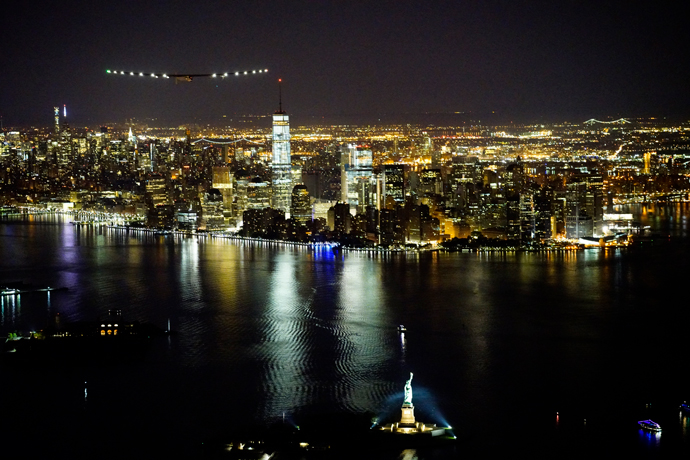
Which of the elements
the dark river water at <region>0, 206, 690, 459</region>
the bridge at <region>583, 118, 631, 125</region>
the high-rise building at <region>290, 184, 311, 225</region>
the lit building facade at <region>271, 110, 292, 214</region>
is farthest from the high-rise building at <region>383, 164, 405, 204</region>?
the bridge at <region>583, 118, 631, 125</region>

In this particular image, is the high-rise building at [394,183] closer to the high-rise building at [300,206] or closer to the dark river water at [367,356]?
the high-rise building at [300,206]

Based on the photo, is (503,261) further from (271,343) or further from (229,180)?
(229,180)

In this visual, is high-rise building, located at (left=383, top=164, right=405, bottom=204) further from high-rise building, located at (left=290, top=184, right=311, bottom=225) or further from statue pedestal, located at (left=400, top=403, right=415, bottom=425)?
statue pedestal, located at (left=400, top=403, right=415, bottom=425)

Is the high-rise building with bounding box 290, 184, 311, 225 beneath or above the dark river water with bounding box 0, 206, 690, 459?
above

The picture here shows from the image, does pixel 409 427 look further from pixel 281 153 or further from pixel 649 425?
pixel 281 153

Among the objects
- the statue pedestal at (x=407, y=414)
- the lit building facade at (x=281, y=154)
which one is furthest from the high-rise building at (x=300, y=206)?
the statue pedestal at (x=407, y=414)

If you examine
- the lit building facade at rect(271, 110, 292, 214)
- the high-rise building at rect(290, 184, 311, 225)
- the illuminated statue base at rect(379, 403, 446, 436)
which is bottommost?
the illuminated statue base at rect(379, 403, 446, 436)

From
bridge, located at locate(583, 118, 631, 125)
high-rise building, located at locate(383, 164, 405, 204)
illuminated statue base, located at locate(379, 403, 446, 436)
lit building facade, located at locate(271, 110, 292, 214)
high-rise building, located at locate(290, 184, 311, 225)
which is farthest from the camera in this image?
bridge, located at locate(583, 118, 631, 125)
